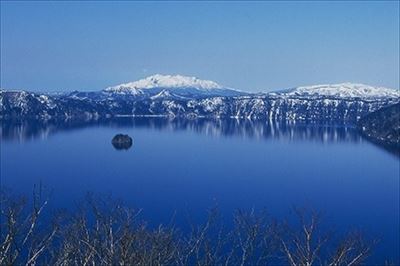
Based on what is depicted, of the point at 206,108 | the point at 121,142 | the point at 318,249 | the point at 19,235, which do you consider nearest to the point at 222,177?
the point at 121,142

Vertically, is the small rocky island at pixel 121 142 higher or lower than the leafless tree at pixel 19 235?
lower

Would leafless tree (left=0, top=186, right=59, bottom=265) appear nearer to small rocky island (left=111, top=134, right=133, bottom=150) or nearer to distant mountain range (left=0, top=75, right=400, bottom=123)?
small rocky island (left=111, top=134, right=133, bottom=150)

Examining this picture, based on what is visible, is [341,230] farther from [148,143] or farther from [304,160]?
[148,143]

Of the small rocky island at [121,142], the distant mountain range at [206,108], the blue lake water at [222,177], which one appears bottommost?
the blue lake water at [222,177]

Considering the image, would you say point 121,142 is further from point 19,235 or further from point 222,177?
point 19,235

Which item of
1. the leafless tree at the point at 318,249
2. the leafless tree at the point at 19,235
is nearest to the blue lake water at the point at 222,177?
the leafless tree at the point at 318,249

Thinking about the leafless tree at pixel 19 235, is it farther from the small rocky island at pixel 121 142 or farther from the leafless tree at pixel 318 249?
the small rocky island at pixel 121 142

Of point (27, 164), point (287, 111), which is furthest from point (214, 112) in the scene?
point (27, 164)

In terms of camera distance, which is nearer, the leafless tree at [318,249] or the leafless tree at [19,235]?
the leafless tree at [19,235]

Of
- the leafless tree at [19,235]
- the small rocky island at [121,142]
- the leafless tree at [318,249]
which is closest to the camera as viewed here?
the leafless tree at [19,235]

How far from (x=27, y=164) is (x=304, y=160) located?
19358mm

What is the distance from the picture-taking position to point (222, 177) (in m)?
29.0

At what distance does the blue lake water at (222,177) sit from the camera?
68.5ft

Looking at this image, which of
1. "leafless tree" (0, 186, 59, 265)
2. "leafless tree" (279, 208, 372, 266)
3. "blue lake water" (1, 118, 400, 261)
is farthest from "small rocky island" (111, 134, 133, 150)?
"leafless tree" (0, 186, 59, 265)
